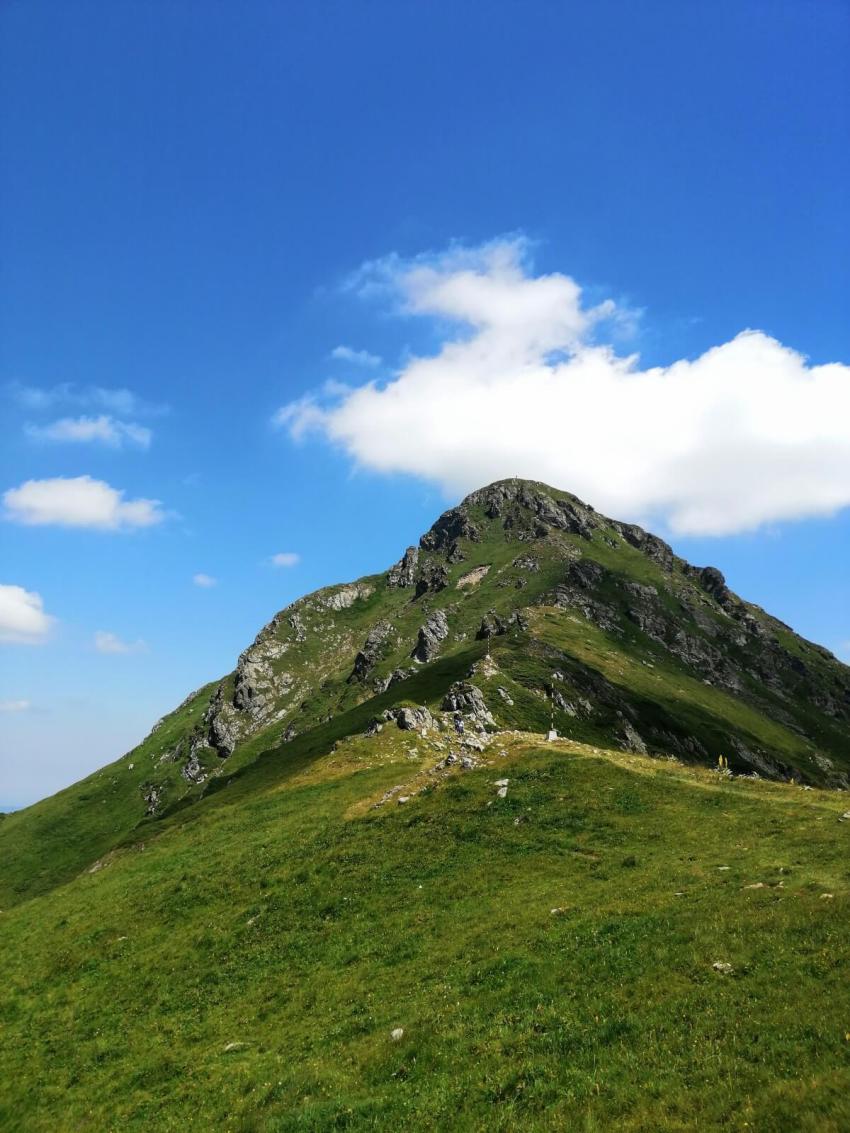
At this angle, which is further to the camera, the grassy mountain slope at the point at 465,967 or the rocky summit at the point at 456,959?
the rocky summit at the point at 456,959

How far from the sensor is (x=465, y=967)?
24.2 metres

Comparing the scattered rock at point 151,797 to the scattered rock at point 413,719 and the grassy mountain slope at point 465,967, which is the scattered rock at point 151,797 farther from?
the grassy mountain slope at point 465,967

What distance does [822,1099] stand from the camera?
12.5 metres

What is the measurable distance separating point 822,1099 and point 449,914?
19.9 m

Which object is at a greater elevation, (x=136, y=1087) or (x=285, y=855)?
(x=285, y=855)

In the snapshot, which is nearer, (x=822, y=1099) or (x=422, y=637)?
(x=822, y=1099)

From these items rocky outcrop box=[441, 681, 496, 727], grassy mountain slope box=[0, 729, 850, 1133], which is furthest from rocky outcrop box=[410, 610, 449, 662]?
grassy mountain slope box=[0, 729, 850, 1133]

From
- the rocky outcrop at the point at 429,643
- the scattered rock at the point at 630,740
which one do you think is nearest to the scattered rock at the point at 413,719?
the scattered rock at the point at 630,740

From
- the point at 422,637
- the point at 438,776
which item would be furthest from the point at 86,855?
the point at 438,776

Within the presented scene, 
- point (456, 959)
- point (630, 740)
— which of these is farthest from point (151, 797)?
point (456, 959)

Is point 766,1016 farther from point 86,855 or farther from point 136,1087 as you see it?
point 86,855

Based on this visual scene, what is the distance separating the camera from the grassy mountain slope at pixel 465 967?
15830mm

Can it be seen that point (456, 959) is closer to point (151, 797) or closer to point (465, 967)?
point (465, 967)

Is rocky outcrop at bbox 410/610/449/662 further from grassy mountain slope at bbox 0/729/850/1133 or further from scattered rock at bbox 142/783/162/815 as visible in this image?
grassy mountain slope at bbox 0/729/850/1133
